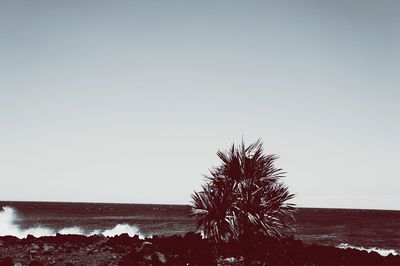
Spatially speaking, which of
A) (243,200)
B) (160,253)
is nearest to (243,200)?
(243,200)

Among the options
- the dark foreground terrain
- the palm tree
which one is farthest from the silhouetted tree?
the dark foreground terrain

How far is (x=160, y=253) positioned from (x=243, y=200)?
551cm

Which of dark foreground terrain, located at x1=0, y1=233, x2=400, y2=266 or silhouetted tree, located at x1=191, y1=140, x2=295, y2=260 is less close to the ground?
silhouetted tree, located at x1=191, y1=140, x2=295, y2=260

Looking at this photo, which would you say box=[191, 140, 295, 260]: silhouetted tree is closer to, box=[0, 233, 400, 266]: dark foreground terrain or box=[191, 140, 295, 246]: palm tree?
box=[191, 140, 295, 246]: palm tree

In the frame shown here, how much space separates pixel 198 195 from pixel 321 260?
891cm

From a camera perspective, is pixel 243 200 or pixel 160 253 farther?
pixel 160 253

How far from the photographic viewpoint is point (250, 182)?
471 inches

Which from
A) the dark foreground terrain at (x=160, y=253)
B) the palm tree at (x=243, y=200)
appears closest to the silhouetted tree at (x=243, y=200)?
the palm tree at (x=243, y=200)

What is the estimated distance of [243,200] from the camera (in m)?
11.8

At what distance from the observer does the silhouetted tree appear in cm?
1170

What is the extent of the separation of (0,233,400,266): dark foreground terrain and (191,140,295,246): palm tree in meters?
2.89

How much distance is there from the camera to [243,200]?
11766mm

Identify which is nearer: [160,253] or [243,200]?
[243,200]

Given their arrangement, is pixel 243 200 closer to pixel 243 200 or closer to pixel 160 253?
pixel 243 200
